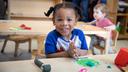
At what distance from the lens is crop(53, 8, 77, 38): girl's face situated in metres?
1.40

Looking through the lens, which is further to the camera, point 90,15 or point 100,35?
point 90,15

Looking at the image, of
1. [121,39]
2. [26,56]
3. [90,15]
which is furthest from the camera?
[121,39]

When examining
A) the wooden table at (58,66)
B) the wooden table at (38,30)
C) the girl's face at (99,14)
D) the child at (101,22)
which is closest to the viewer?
the wooden table at (58,66)

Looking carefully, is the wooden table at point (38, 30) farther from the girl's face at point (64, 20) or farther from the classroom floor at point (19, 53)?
the girl's face at point (64, 20)

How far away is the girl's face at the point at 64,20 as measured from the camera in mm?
1399

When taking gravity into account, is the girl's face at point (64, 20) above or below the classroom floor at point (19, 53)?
above

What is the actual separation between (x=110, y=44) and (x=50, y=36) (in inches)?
56.6

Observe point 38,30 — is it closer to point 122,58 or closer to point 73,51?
point 73,51

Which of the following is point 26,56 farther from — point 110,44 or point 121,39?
point 121,39

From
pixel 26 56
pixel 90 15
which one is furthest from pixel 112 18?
pixel 26 56

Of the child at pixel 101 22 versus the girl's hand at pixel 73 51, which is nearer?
the girl's hand at pixel 73 51

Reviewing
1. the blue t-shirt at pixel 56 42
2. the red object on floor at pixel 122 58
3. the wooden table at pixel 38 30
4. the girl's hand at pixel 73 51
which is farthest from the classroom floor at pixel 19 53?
the red object on floor at pixel 122 58

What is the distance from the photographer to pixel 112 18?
423 cm

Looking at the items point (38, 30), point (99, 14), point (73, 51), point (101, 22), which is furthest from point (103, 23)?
point (73, 51)
